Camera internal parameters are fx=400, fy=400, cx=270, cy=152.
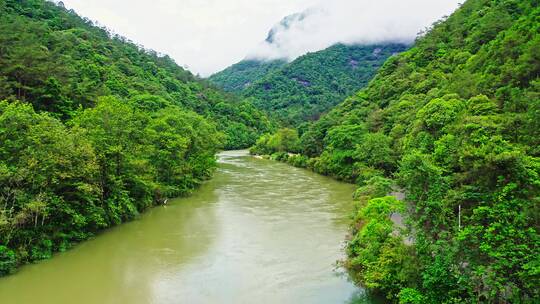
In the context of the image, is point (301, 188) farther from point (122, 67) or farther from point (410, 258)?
point (122, 67)

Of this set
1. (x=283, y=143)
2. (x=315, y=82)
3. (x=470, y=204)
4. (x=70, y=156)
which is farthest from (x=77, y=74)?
(x=315, y=82)

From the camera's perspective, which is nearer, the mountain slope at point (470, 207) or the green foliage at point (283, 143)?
the mountain slope at point (470, 207)

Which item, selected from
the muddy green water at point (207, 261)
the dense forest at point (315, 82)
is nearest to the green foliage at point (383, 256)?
the muddy green water at point (207, 261)

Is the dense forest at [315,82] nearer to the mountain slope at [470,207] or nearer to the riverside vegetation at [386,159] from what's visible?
the riverside vegetation at [386,159]

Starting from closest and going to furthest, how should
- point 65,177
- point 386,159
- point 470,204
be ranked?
1. point 470,204
2. point 65,177
3. point 386,159

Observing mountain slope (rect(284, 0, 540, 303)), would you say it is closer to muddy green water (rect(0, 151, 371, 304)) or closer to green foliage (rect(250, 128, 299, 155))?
muddy green water (rect(0, 151, 371, 304))

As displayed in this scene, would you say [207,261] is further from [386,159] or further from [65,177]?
[386,159]

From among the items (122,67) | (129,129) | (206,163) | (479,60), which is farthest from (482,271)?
(122,67)
